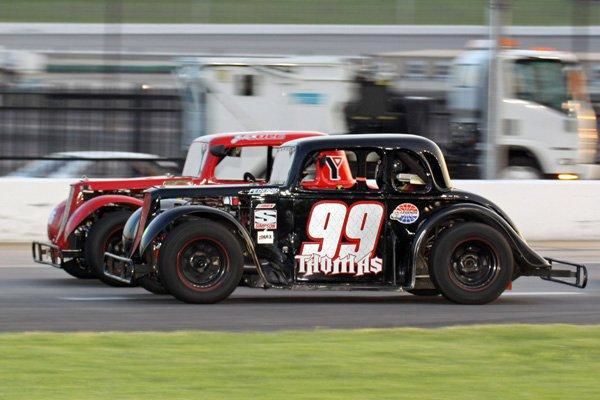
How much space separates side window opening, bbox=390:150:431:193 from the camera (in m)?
11.1

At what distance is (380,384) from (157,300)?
4563 mm

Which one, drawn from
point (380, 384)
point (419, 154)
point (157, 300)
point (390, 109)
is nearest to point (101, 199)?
point (157, 300)

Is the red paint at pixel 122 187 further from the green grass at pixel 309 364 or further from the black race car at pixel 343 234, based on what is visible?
the green grass at pixel 309 364

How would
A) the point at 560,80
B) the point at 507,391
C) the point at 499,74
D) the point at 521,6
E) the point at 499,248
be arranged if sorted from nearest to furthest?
1. the point at 507,391
2. the point at 499,248
3. the point at 499,74
4. the point at 560,80
5. the point at 521,6

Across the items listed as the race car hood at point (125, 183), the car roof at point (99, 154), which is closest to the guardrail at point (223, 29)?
the car roof at point (99, 154)

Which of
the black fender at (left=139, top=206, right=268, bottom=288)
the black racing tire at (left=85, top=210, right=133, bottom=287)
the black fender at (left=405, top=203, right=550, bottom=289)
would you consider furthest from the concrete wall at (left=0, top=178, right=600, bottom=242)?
the black fender at (left=139, top=206, right=268, bottom=288)

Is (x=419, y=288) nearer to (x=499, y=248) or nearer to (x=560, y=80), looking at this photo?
(x=499, y=248)

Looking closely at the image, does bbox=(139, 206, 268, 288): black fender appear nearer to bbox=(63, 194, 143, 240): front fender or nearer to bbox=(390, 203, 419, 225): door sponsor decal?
bbox=(390, 203, 419, 225): door sponsor decal

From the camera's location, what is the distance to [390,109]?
2227 centimetres

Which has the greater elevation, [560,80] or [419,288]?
[560,80]

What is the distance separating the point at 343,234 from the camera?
10906 millimetres

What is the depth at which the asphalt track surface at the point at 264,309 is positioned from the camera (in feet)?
32.4

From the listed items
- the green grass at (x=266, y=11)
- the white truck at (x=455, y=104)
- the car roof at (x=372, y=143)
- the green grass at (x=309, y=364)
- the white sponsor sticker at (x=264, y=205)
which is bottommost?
the green grass at (x=309, y=364)

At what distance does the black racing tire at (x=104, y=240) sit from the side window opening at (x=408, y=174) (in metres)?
2.90
